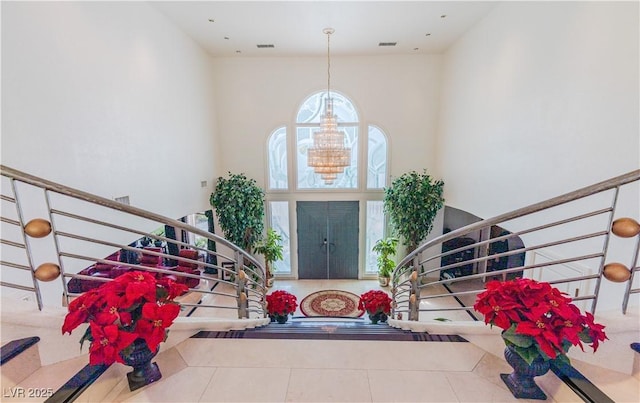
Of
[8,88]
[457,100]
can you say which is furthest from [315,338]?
[457,100]

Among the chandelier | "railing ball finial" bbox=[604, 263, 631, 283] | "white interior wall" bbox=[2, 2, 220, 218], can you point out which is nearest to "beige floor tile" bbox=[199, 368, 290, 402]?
"railing ball finial" bbox=[604, 263, 631, 283]

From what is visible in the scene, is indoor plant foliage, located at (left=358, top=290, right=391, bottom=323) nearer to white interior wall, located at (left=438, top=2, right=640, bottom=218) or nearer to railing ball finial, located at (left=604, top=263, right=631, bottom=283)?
white interior wall, located at (left=438, top=2, right=640, bottom=218)

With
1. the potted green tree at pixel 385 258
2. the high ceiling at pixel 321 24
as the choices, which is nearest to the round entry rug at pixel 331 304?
the potted green tree at pixel 385 258

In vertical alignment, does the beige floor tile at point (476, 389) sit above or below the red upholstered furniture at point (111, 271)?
above

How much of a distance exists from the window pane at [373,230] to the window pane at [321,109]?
2111 millimetres

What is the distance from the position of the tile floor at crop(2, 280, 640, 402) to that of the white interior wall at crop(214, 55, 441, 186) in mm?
5300

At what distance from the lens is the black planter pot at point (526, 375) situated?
1.17m

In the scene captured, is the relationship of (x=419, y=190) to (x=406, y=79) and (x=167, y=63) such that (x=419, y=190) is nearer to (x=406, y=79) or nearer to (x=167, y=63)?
(x=406, y=79)

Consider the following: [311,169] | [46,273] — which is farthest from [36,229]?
[311,169]

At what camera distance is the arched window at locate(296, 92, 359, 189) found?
21.0ft

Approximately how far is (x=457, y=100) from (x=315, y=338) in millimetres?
5300

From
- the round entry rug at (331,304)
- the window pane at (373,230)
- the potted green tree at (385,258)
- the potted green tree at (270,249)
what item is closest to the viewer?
the round entry rug at (331,304)

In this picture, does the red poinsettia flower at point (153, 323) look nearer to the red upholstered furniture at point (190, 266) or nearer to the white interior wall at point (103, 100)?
the white interior wall at point (103, 100)

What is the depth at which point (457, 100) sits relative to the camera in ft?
17.5
